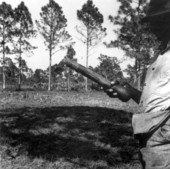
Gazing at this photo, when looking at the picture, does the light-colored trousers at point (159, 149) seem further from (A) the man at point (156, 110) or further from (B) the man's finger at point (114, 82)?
(B) the man's finger at point (114, 82)

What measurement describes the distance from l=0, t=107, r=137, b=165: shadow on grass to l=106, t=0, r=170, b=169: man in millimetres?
4256

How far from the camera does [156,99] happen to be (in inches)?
70.1

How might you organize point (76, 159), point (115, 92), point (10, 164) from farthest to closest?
point (76, 159)
point (10, 164)
point (115, 92)

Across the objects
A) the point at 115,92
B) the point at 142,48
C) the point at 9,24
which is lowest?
the point at 115,92

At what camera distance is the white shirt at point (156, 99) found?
1.75 m

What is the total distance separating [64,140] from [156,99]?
18.9 ft

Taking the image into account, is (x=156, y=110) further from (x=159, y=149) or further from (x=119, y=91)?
(x=119, y=91)

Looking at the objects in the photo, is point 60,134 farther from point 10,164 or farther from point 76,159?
point 10,164

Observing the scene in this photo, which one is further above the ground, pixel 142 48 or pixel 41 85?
pixel 142 48

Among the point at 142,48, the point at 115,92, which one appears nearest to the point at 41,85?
the point at 142,48

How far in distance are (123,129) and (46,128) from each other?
2.13 meters

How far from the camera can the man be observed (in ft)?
5.74

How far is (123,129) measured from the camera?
28.9 ft

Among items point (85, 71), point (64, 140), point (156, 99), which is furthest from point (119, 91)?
point (64, 140)
